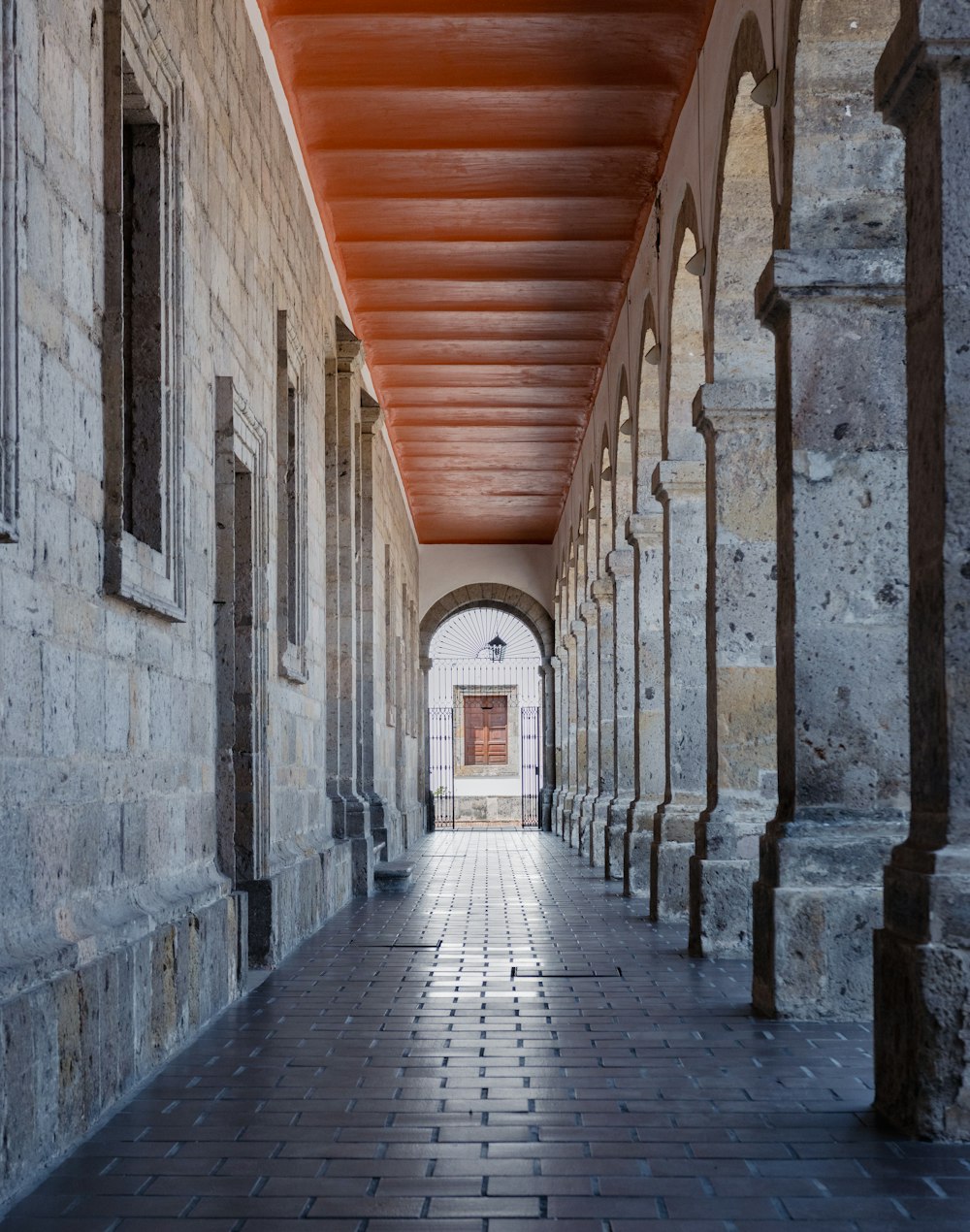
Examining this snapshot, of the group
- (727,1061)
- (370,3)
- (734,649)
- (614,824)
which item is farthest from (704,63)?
(614,824)

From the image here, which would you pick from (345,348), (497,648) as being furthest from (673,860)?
(497,648)

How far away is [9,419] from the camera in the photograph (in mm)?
3490

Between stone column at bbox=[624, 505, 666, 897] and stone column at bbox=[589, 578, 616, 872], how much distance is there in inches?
122

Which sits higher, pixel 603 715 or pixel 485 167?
pixel 485 167

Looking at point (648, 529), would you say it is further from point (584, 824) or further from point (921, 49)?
point (921, 49)

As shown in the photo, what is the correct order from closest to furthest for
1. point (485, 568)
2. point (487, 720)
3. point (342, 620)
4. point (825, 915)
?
1. point (825, 915)
2. point (342, 620)
3. point (485, 568)
4. point (487, 720)

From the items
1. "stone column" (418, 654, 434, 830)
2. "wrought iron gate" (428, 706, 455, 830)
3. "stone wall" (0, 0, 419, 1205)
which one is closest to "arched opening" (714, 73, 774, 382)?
"stone wall" (0, 0, 419, 1205)

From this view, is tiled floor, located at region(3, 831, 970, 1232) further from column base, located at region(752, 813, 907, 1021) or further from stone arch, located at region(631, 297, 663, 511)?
stone arch, located at region(631, 297, 663, 511)

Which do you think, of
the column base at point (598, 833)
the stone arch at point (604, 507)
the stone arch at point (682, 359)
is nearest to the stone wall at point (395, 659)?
the column base at point (598, 833)

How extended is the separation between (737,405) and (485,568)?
17.8 meters

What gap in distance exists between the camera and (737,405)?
7.29 m

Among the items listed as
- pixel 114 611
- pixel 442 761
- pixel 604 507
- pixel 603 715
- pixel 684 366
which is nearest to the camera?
pixel 114 611

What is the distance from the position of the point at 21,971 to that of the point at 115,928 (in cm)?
83

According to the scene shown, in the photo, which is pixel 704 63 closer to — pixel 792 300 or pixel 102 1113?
pixel 792 300
